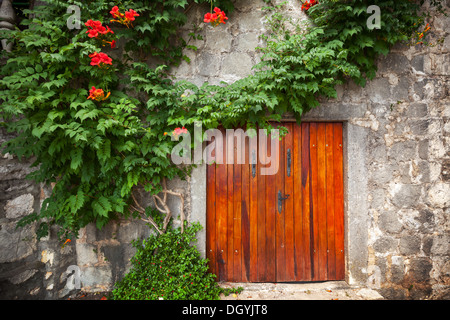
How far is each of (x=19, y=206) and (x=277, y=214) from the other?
2851mm

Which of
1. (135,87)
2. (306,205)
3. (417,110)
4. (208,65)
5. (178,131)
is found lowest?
(306,205)

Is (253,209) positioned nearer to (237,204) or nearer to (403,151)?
(237,204)

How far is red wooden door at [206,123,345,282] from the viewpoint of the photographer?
2.88m

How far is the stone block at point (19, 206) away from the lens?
8.09 ft

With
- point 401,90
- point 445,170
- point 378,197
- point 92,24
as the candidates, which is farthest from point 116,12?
point 445,170

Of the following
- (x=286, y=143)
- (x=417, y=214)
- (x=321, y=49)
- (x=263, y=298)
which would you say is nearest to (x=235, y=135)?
(x=286, y=143)

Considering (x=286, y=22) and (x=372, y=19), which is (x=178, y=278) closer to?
(x=286, y=22)

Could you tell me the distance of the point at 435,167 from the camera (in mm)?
2861

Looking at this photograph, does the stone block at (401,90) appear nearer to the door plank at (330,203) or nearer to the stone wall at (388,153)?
the stone wall at (388,153)

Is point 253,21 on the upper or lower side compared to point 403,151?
upper

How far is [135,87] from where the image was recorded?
2.60 metres

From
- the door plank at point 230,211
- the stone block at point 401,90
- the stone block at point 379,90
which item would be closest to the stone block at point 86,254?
the door plank at point 230,211

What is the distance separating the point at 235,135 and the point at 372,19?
6.31 feet

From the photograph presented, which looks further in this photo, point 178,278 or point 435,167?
point 435,167
